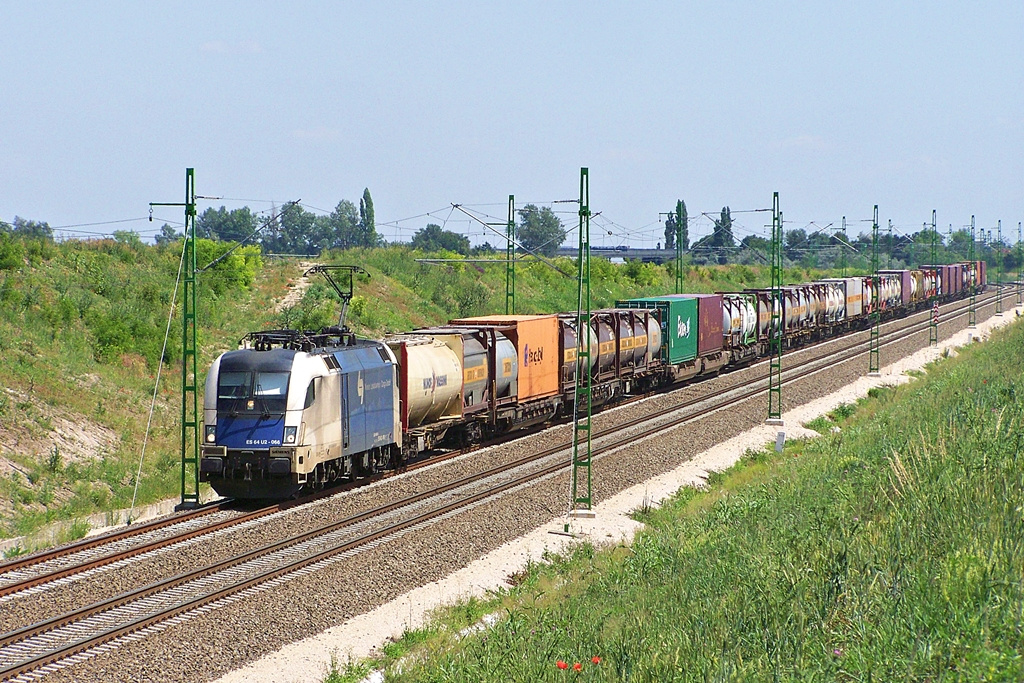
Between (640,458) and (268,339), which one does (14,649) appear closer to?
(268,339)

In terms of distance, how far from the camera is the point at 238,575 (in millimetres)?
18234

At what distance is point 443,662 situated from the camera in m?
13.1

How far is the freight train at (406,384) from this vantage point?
2295 centimetres

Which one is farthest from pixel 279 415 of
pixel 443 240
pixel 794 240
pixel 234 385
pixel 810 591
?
pixel 794 240

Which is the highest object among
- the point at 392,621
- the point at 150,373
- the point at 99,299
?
the point at 99,299

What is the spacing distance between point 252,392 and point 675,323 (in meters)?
25.5

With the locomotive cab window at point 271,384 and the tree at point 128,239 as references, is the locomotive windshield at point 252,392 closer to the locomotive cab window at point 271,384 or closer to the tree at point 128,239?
the locomotive cab window at point 271,384

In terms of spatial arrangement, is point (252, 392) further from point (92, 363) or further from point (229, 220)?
point (229, 220)

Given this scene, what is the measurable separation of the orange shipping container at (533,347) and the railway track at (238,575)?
123 inches

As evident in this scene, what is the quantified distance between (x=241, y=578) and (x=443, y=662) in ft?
20.0

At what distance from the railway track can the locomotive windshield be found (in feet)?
9.48

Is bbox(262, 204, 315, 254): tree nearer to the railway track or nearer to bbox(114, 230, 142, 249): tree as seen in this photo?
bbox(114, 230, 142, 249): tree

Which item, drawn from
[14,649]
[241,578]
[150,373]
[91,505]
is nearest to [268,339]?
[91,505]

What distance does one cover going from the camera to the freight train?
75.3ft
